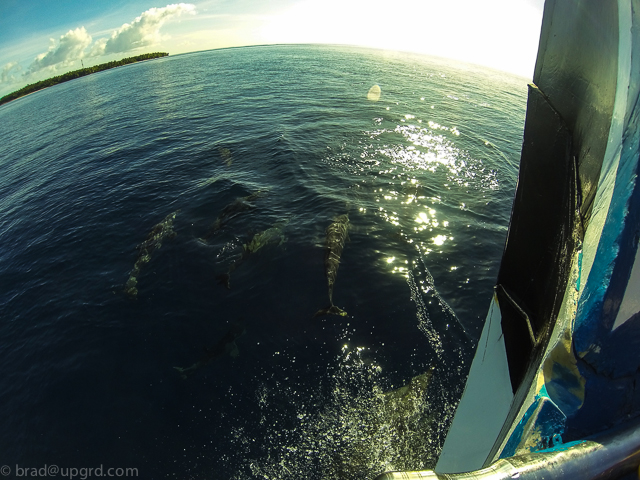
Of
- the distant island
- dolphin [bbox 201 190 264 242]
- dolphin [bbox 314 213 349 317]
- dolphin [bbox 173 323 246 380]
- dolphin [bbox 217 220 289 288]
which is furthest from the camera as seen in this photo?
the distant island

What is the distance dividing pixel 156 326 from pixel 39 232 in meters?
10.1

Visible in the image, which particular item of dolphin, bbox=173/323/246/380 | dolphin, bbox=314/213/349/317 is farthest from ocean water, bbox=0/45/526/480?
dolphin, bbox=314/213/349/317

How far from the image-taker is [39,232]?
559 inches

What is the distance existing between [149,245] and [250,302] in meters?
5.12

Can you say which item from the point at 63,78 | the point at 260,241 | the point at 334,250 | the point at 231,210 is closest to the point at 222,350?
the point at 260,241

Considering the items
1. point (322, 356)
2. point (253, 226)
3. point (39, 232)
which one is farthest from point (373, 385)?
point (39, 232)

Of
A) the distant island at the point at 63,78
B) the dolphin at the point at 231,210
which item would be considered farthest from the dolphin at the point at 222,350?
the distant island at the point at 63,78

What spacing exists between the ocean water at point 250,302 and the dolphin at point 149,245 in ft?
0.21

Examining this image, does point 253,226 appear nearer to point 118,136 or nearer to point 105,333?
point 105,333

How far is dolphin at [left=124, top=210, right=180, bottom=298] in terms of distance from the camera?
32.9ft

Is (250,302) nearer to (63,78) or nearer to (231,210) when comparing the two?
(231,210)

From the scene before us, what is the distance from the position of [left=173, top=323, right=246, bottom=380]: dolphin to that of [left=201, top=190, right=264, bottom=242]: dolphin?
425 centimetres

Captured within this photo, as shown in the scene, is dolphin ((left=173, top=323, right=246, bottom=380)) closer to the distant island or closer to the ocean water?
the ocean water

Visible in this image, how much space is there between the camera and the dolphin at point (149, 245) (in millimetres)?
10031
